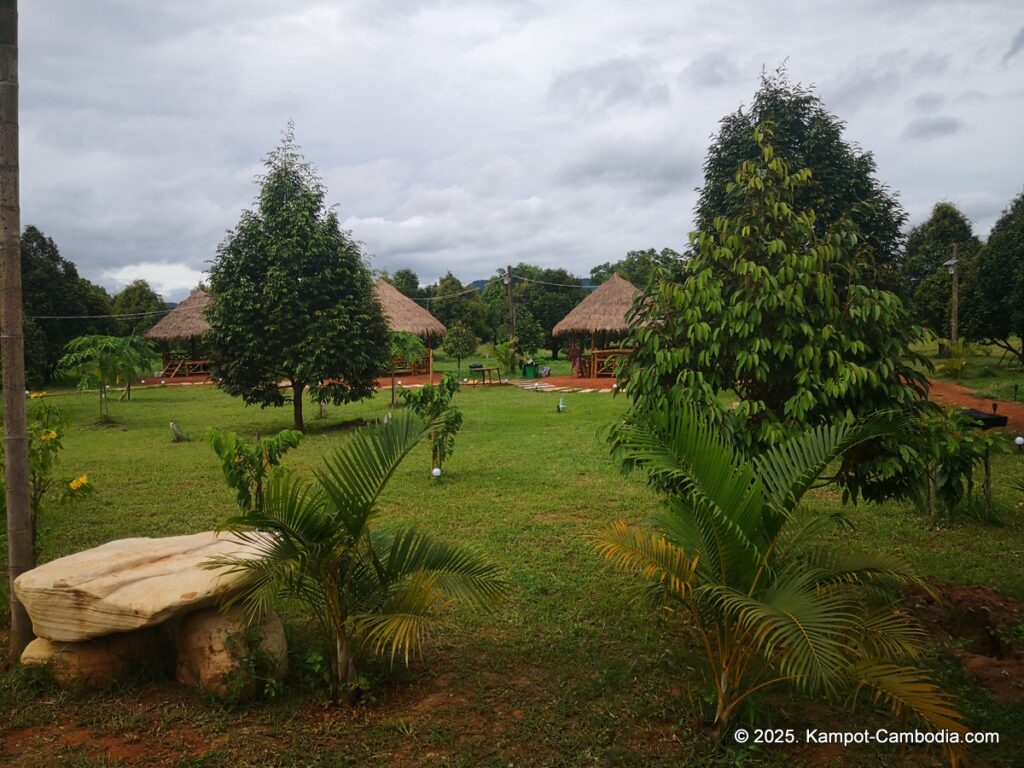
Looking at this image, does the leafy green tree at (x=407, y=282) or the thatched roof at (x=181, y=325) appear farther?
the leafy green tree at (x=407, y=282)

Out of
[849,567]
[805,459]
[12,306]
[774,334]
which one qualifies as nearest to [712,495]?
[805,459]

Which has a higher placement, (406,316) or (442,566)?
(406,316)

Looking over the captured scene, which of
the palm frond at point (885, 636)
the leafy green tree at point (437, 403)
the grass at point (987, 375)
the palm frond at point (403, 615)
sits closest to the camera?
the palm frond at point (885, 636)

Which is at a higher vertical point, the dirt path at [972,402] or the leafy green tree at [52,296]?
the leafy green tree at [52,296]

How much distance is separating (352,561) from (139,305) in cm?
3481

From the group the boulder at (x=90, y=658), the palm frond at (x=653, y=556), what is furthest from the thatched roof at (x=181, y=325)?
the palm frond at (x=653, y=556)

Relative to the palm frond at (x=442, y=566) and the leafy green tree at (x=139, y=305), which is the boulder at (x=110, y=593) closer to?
the palm frond at (x=442, y=566)

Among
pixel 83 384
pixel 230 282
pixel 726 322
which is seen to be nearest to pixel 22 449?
pixel 726 322

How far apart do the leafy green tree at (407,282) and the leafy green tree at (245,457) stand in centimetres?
3939

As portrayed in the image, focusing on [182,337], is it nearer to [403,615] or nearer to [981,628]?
[403,615]

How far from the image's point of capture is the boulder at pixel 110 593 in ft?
10.4

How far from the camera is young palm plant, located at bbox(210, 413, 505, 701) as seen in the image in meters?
3.02

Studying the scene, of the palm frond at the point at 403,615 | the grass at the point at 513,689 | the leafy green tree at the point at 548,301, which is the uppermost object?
the leafy green tree at the point at 548,301

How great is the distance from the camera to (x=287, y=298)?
11609 mm
